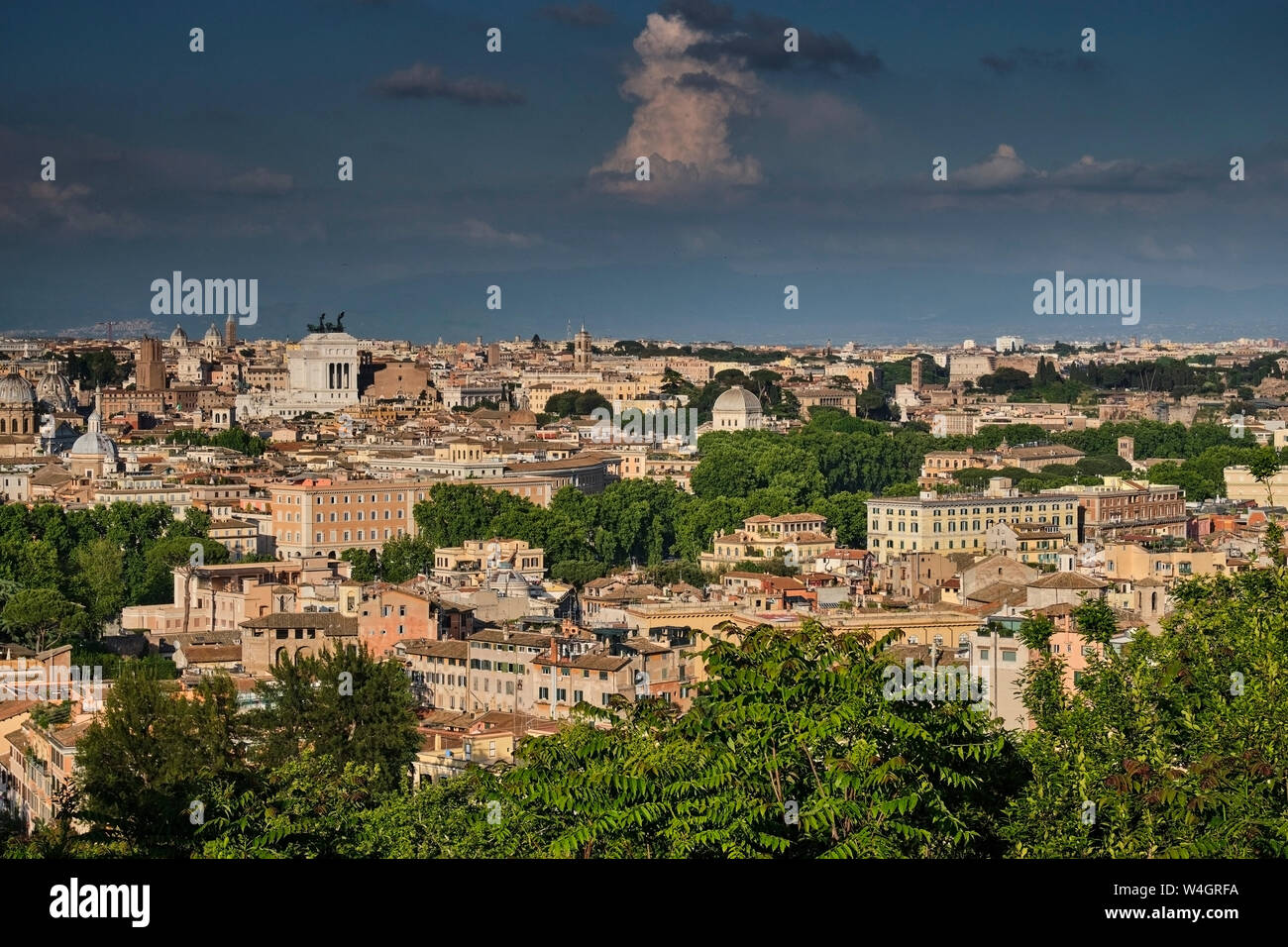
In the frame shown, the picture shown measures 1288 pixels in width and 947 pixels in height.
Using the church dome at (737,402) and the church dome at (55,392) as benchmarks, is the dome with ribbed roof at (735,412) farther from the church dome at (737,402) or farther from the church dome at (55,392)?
the church dome at (55,392)

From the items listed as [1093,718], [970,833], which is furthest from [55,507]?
[970,833]


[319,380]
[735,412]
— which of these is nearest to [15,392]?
[319,380]

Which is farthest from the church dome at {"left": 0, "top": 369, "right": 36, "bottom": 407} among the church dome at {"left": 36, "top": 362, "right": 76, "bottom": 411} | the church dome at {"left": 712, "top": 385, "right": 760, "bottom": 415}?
the church dome at {"left": 712, "top": 385, "right": 760, "bottom": 415}

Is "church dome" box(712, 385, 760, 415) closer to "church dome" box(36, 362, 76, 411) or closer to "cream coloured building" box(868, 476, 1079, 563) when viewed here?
"church dome" box(36, 362, 76, 411)

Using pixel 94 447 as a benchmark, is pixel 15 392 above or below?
above

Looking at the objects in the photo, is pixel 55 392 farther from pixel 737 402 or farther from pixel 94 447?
pixel 737 402

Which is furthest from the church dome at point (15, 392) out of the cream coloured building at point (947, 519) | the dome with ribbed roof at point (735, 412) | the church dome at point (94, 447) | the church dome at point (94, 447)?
the cream coloured building at point (947, 519)

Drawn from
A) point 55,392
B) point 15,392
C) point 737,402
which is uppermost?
point 55,392
